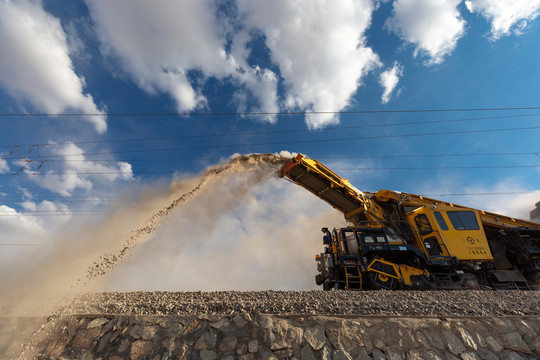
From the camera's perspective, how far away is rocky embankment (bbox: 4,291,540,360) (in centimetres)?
468

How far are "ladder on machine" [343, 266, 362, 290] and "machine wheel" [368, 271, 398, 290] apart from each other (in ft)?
1.49

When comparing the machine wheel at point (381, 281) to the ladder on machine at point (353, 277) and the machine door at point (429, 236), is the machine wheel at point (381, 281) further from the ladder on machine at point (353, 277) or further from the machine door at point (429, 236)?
the machine door at point (429, 236)

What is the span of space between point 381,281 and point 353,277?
3.80 feet

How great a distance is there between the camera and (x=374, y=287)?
10.3 meters

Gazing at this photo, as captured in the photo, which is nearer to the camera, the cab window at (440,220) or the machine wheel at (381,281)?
the machine wheel at (381,281)

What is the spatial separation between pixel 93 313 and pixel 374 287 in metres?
9.76

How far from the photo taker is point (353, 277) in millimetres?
10570

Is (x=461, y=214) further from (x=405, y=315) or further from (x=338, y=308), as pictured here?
(x=338, y=308)

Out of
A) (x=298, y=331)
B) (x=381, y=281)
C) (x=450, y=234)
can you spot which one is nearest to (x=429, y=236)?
(x=450, y=234)

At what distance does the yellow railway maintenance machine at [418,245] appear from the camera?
10.7 metres

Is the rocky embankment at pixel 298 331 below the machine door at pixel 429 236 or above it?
below

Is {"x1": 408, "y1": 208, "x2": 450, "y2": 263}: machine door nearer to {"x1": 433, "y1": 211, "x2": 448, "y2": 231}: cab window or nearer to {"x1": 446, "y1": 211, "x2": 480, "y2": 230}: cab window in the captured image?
{"x1": 433, "y1": 211, "x2": 448, "y2": 231}: cab window

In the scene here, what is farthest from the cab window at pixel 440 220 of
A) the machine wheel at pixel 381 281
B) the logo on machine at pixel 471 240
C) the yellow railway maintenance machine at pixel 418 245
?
the machine wheel at pixel 381 281

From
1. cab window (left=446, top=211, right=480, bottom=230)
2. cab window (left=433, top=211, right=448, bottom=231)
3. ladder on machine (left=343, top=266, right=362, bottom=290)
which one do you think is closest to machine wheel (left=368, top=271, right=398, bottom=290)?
ladder on machine (left=343, top=266, right=362, bottom=290)
